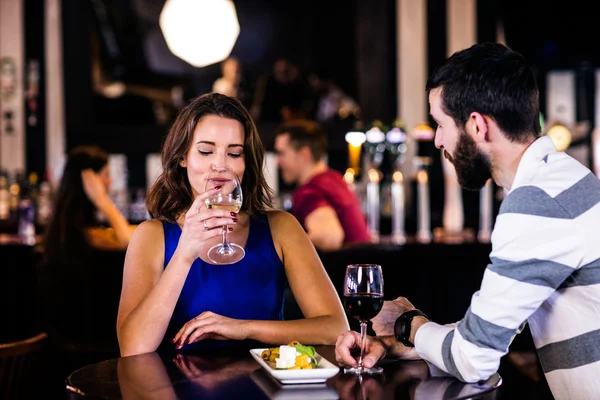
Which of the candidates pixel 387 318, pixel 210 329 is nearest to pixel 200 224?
pixel 210 329

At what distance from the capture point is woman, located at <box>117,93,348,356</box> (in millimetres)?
2047

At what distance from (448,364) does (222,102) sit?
1.08m

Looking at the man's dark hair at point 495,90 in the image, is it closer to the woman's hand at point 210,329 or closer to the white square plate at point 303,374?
the white square plate at point 303,374

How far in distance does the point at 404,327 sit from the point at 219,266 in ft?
2.13

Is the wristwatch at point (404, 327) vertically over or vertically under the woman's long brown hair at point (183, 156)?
under

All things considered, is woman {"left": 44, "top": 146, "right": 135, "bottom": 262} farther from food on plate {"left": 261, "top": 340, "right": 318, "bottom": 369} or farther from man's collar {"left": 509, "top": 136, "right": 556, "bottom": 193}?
man's collar {"left": 509, "top": 136, "right": 556, "bottom": 193}

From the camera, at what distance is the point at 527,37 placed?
694 centimetres

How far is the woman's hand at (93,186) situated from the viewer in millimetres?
4352

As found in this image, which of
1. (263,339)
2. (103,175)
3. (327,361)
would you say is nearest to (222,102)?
(263,339)

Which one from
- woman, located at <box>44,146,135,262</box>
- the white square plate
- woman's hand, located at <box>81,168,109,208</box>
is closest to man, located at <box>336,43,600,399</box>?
the white square plate

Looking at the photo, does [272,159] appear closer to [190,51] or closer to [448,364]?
[190,51]

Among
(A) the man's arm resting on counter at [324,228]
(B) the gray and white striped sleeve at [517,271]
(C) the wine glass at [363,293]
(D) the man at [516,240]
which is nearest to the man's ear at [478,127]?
(D) the man at [516,240]

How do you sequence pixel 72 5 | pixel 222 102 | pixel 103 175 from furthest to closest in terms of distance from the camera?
pixel 72 5
pixel 103 175
pixel 222 102

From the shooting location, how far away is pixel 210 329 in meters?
1.99
